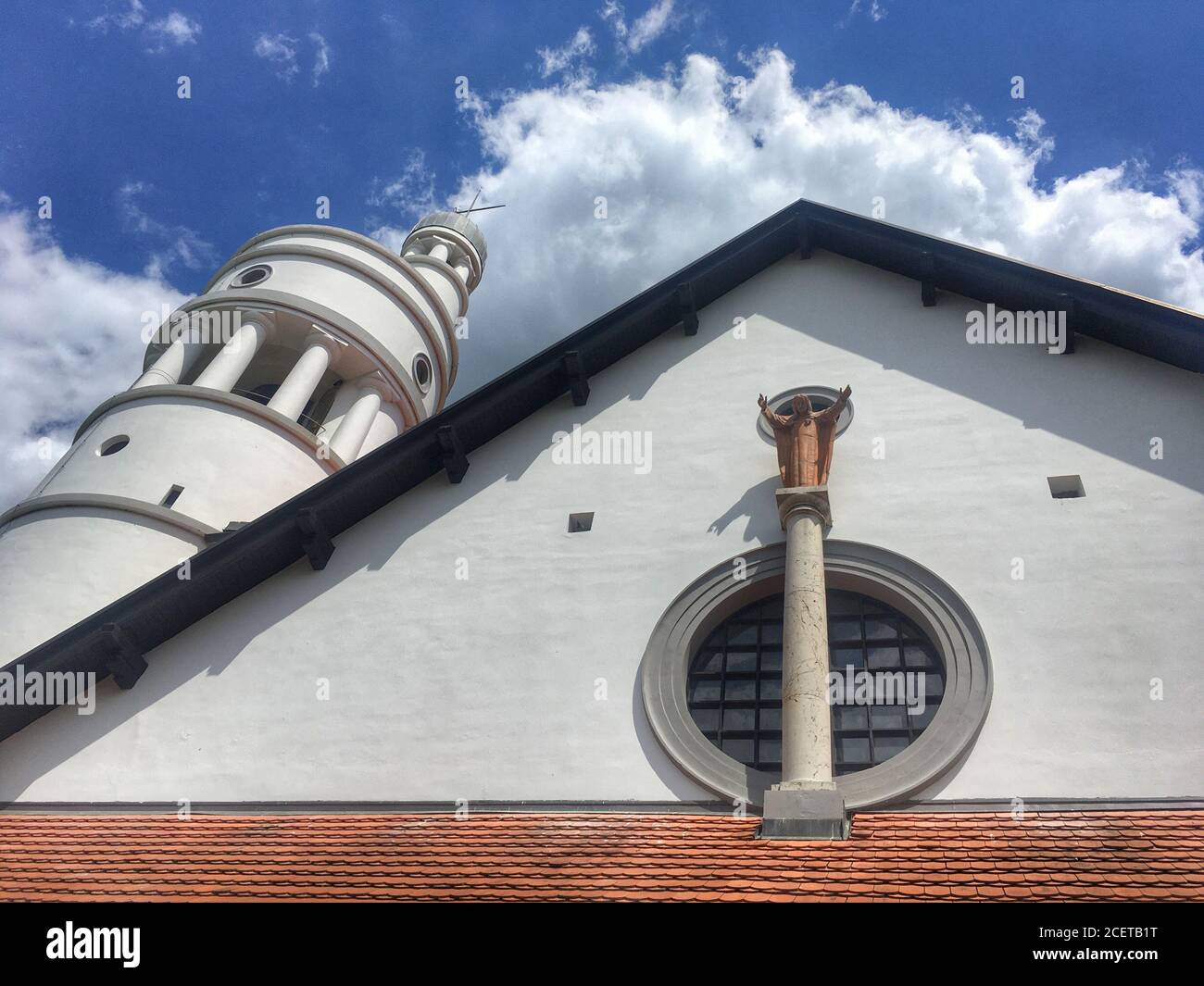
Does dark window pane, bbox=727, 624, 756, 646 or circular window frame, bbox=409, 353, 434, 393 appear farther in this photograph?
circular window frame, bbox=409, 353, 434, 393

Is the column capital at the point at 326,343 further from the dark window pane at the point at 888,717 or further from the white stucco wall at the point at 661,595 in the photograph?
the dark window pane at the point at 888,717

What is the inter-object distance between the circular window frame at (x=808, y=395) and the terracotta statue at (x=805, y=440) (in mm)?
284

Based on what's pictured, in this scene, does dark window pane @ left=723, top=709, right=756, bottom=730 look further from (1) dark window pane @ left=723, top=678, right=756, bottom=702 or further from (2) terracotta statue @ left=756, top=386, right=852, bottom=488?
(2) terracotta statue @ left=756, top=386, right=852, bottom=488

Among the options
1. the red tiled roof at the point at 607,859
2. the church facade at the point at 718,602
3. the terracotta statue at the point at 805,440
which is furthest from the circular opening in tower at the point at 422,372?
the red tiled roof at the point at 607,859

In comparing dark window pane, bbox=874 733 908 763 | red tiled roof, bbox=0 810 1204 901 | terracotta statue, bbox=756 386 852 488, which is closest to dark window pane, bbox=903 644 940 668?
dark window pane, bbox=874 733 908 763

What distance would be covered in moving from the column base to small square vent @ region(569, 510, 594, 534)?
3.87 metres

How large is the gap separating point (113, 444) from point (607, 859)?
38.2 ft

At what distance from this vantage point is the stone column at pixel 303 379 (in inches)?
722

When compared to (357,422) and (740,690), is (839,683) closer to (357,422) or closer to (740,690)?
(740,690)

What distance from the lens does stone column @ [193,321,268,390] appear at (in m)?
17.9

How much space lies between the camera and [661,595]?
10.4m
